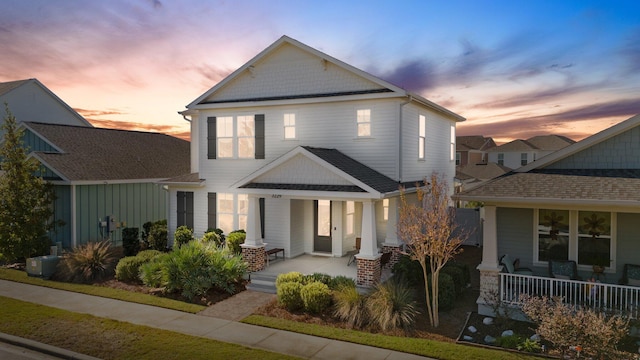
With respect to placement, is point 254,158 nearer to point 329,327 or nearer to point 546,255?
point 329,327

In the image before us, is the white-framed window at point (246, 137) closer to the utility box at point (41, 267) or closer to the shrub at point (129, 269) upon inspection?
the shrub at point (129, 269)

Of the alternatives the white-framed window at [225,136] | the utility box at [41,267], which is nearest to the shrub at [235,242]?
the white-framed window at [225,136]

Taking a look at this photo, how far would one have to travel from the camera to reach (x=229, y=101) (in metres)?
19.9

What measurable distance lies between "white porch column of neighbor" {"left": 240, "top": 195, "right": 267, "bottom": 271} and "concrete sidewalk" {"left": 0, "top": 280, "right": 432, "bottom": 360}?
3.92 metres

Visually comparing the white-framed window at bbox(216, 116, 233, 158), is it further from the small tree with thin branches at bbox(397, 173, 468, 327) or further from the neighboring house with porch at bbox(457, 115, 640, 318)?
the neighboring house with porch at bbox(457, 115, 640, 318)

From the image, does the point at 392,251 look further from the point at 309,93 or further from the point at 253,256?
the point at 309,93

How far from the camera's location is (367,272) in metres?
14.1

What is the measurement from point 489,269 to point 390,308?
3202 mm

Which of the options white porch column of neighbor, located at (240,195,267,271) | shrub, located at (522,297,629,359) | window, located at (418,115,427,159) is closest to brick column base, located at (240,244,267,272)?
white porch column of neighbor, located at (240,195,267,271)

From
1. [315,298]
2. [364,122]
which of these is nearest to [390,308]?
[315,298]

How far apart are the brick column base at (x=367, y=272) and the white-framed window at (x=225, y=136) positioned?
858cm

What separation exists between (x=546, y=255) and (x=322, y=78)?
10.4 metres

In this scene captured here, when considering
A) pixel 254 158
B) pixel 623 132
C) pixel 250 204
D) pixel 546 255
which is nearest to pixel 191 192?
pixel 254 158

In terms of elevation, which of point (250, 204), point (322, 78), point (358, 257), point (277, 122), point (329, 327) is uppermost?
point (322, 78)
